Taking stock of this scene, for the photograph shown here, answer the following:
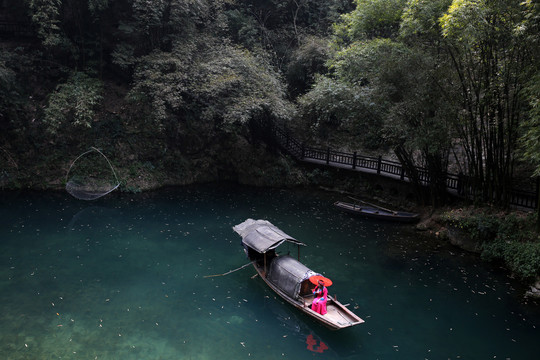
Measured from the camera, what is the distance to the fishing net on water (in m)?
19.8

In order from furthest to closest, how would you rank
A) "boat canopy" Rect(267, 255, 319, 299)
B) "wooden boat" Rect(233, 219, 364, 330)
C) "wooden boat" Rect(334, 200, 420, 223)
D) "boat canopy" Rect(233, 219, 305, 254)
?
"wooden boat" Rect(334, 200, 420, 223)
"boat canopy" Rect(233, 219, 305, 254)
"boat canopy" Rect(267, 255, 319, 299)
"wooden boat" Rect(233, 219, 364, 330)

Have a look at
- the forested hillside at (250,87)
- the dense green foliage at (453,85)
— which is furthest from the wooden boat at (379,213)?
the forested hillside at (250,87)

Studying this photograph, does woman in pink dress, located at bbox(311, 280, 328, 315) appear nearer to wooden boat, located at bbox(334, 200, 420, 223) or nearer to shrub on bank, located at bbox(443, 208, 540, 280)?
shrub on bank, located at bbox(443, 208, 540, 280)

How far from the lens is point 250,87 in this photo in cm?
2052

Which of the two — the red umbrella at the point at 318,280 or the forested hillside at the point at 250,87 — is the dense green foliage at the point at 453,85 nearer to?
the forested hillside at the point at 250,87

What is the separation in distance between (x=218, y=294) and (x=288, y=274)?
7.47ft

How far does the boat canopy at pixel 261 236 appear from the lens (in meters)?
11.3

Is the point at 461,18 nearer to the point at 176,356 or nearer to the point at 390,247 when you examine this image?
the point at 390,247

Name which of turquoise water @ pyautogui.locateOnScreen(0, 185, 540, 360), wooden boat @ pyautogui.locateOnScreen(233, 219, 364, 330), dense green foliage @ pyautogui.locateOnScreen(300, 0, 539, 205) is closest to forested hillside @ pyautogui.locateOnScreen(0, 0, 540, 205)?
dense green foliage @ pyautogui.locateOnScreen(300, 0, 539, 205)

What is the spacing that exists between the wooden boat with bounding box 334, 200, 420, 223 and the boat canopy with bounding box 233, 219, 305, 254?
22.1 feet

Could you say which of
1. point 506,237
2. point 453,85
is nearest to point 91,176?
point 453,85

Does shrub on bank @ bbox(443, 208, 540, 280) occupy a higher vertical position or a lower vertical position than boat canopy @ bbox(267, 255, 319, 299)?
higher

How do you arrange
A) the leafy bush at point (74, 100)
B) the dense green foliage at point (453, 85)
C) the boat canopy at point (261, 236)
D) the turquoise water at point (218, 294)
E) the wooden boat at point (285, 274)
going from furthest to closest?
the leafy bush at point (74, 100)
the boat canopy at point (261, 236)
the dense green foliage at point (453, 85)
the wooden boat at point (285, 274)
the turquoise water at point (218, 294)

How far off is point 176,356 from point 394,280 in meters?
7.37
